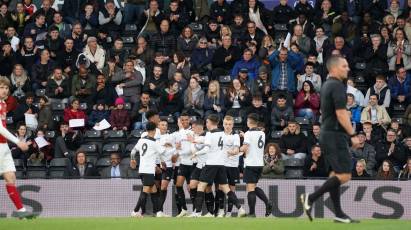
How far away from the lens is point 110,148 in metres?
25.9

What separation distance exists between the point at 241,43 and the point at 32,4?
657 centimetres

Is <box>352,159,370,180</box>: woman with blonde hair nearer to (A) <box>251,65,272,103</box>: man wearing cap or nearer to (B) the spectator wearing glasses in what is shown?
(A) <box>251,65,272,103</box>: man wearing cap

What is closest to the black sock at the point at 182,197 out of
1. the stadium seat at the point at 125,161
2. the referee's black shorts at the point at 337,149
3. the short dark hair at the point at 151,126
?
the short dark hair at the point at 151,126

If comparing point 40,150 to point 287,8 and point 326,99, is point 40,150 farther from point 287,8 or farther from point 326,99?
point 326,99

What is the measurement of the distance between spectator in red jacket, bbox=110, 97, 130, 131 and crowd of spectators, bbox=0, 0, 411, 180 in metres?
0.03

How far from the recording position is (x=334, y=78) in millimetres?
15172

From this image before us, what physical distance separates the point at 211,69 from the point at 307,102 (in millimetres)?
2958

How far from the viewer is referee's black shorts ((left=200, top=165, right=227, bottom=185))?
21.0m

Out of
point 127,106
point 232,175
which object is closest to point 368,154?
point 232,175

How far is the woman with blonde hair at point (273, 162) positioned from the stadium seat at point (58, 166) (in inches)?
187

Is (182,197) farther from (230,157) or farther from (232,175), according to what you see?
(230,157)

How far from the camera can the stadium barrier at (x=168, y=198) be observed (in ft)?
76.3

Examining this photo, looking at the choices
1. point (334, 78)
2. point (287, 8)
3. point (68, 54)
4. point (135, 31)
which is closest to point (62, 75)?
point (68, 54)

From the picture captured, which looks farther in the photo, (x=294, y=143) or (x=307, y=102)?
(x=307, y=102)
